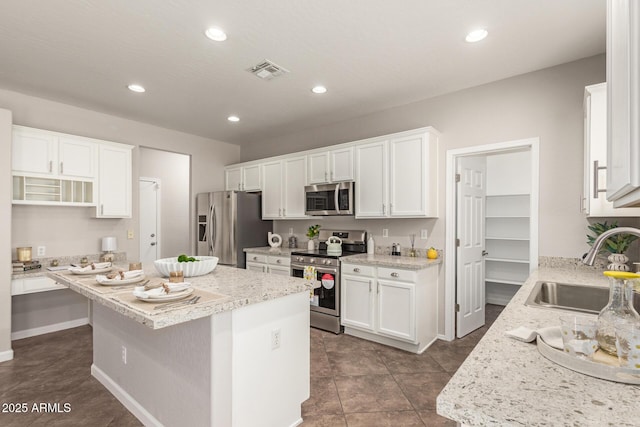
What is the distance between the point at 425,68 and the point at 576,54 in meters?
1.23

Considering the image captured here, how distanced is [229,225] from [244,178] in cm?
92

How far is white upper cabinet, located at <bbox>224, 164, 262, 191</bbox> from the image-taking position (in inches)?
204

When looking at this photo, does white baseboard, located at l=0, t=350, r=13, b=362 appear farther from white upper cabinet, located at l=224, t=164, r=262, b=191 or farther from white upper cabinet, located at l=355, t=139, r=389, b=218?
white upper cabinet, located at l=355, t=139, r=389, b=218

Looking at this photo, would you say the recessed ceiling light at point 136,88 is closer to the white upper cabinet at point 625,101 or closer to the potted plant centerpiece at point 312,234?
the potted plant centerpiece at point 312,234

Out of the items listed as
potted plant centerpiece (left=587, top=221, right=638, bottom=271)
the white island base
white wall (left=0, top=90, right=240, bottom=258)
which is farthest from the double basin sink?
white wall (left=0, top=90, right=240, bottom=258)

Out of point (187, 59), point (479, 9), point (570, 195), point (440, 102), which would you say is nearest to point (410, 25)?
point (479, 9)

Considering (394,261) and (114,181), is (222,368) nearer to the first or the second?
(394,261)

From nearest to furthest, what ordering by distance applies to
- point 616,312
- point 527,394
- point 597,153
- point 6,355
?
1. point 527,394
2. point 616,312
3. point 597,153
4. point 6,355

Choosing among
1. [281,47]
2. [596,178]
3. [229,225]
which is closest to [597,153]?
[596,178]

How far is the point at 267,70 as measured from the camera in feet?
9.84

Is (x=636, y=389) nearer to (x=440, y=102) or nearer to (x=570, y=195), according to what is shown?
(x=570, y=195)

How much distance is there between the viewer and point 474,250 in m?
3.85

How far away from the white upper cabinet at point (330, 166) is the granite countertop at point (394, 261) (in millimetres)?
1015

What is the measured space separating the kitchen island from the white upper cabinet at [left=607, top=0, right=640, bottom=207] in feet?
4.99
